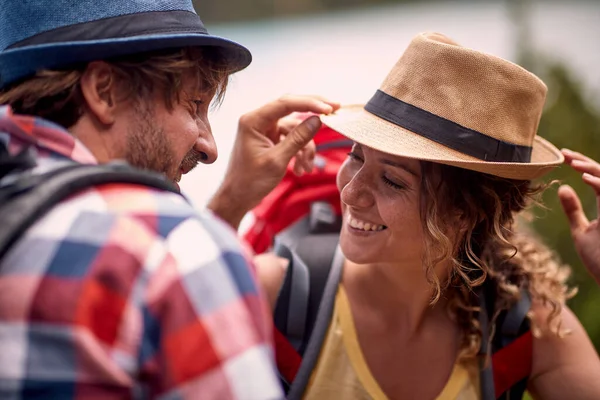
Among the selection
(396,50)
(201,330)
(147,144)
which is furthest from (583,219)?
(396,50)

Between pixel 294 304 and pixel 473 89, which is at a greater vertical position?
pixel 473 89

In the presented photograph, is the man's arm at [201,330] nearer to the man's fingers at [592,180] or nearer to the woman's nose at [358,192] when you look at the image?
the woman's nose at [358,192]

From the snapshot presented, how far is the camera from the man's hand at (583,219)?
1.86 metres

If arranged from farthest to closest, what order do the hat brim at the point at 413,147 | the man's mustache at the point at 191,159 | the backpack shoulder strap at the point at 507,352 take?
1. the backpack shoulder strap at the point at 507,352
2. the hat brim at the point at 413,147
3. the man's mustache at the point at 191,159

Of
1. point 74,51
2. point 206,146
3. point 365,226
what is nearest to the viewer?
point 74,51

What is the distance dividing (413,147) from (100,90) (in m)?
0.70

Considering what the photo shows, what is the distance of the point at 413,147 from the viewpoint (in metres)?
1.61

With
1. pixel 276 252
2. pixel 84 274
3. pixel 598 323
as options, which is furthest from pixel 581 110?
pixel 84 274

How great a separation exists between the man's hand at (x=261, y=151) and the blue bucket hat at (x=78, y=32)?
64 cm

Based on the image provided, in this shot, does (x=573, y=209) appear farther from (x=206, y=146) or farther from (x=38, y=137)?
(x=38, y=137)

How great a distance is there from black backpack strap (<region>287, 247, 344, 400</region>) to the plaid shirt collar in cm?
88

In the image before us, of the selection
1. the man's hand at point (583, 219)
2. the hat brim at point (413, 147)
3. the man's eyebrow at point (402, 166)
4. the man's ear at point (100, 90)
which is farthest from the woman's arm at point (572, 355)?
the man's ear at point (100, 90)

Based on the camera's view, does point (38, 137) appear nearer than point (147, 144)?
Yes

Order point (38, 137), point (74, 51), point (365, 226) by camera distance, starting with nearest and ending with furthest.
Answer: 1. point (38, 137)
2. point (74, 51)
3. point (365, 226)
